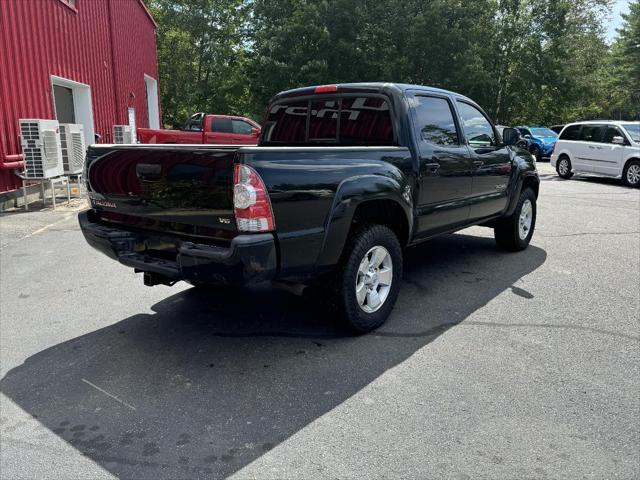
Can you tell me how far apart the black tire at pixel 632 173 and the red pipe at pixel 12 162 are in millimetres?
14158

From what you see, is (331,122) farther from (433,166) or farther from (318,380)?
(318,380)

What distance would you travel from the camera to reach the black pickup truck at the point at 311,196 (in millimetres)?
3170

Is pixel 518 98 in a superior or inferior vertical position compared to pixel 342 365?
superior

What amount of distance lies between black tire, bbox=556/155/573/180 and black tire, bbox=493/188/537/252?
10490mm

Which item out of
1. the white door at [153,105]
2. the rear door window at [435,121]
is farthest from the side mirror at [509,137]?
the white door at [153,105]

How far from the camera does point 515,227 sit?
6441 mm

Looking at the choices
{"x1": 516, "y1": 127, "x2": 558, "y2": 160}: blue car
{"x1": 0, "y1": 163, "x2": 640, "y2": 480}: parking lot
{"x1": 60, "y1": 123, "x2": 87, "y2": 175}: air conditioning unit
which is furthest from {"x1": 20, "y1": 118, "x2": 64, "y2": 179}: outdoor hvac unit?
{"x1": 516, "y1": 127, "x2": 558, "y2": 160}: blue car

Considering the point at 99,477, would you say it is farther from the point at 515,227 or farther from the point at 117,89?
the point at 117,89

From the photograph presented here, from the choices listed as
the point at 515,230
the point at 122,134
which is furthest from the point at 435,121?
the point at 122,134

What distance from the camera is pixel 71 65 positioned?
12.8 metres

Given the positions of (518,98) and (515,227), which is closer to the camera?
(515,227)

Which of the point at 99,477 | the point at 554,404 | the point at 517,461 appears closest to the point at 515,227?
the point at 554,404

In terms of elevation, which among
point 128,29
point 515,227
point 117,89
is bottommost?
point 515,227

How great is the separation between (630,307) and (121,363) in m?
4.18
